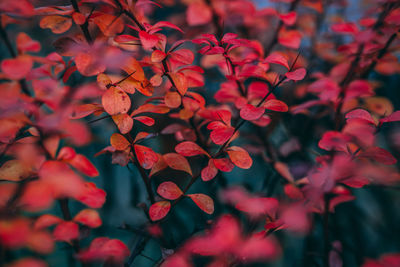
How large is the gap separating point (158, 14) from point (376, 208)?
5.03ft

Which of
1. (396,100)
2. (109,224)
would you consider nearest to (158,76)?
(109,224)

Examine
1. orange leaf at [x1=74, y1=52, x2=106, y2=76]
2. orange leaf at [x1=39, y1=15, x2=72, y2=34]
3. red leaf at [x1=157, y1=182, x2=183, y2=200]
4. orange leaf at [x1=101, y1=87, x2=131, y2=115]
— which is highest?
orange leaf at [x1=39, y1=15, x2=72, y2=34]

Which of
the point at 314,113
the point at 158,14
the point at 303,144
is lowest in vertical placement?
the point at 303,144

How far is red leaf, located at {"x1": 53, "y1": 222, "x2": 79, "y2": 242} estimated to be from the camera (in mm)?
554

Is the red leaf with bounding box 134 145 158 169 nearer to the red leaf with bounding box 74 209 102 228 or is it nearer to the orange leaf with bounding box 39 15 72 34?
the red leaf with bounding box 74 209 102 228

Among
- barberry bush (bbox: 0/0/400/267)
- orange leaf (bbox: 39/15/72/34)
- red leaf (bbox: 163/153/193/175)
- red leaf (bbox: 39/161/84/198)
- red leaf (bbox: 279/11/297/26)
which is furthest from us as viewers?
red leaf (bbox: 279/11/297/26)

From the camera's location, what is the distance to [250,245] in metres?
0.54

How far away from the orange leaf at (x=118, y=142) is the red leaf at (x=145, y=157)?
1.3 inches

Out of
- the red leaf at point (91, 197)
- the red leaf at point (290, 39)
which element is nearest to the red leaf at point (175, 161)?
the red leaf at point (91, 197)

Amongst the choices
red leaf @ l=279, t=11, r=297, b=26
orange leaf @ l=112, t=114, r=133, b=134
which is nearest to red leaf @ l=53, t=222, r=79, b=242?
orange leaf @ l=112, t=114, r=133, b=134

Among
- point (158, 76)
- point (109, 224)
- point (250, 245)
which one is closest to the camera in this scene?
point (250, 245)

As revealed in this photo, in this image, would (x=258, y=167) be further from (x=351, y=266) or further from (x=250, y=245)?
(x=250, y=245)

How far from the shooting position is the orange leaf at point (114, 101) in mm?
606

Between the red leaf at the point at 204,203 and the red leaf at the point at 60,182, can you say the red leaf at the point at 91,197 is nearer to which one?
the red leaf at the point at 60,182
